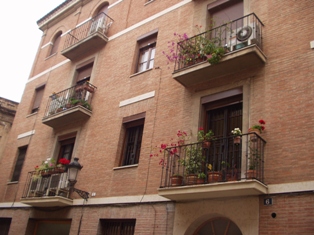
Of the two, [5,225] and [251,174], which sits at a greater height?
[251,174]

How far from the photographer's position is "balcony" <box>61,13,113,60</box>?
14055 millimetres

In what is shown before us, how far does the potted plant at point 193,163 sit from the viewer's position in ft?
27.0

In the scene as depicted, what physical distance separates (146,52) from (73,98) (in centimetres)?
315

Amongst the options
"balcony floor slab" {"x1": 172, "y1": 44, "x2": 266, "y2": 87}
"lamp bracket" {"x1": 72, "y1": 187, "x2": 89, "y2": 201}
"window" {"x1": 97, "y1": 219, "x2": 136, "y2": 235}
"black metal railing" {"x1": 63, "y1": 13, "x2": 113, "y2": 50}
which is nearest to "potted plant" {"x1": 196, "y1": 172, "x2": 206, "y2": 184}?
"window" {"x1": 97, "y1": 219, "x2": 136, "y2": 235}

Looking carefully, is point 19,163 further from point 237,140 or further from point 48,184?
point 237,140

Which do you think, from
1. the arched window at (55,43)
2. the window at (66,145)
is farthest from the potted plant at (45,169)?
the arched window at (55,43)

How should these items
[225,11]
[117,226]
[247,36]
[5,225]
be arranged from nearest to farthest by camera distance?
[247,36] → [117,226] → [225,11] → [5,225]

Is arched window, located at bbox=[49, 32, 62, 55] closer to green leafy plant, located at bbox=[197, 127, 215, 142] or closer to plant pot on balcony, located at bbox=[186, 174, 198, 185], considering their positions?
green leafy plant, located at bbox=[197, 127, 215, 142]

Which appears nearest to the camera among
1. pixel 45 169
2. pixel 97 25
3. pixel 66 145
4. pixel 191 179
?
pixel 191 179

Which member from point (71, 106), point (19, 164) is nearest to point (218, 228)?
point (71, 106)

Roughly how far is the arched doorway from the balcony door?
3.82 feet

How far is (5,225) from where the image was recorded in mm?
14406

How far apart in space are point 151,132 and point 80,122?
369cm

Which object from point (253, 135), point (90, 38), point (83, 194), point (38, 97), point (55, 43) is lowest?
point (83, 194)
